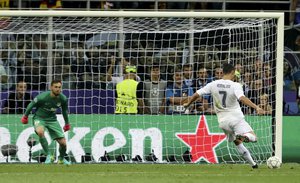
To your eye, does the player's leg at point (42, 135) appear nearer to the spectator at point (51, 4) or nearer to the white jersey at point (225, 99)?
the white jersey at point (225, 99)

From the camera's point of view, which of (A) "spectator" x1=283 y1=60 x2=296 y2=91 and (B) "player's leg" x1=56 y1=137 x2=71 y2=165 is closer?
(B) "player's leg" x1=56 y1=137 x2=71 y2=165

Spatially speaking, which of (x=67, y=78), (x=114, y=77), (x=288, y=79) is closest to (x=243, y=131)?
(x=114, y=77)

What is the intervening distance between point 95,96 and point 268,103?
362cm

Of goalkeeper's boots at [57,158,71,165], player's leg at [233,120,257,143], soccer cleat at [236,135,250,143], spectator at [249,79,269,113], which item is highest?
spectator at [249,79,269,113]

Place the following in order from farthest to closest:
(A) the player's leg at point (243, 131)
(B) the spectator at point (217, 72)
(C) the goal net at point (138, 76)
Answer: (B) the spectator at point (217, 72)
(C) the goal net at point (138, 76)
(A) the player's leg at point (243, 131)

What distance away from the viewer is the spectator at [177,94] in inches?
855

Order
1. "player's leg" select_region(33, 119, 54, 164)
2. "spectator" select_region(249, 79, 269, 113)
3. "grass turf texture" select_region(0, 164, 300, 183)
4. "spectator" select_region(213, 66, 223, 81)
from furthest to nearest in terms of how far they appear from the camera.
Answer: "spectator" select_region(213, 66, 223, 81) < "spectator" select_region(249, 79, 269, 113) < "player's leg" select_region(33, 119, 54, 164) < "grass turf texture" select_region(0, 164, 300, 183)

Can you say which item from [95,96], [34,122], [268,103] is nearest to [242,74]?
[268,103]

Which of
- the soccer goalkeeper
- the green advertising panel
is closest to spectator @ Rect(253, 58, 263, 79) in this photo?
the green advertising panel

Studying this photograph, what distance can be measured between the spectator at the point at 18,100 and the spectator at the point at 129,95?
1.95m

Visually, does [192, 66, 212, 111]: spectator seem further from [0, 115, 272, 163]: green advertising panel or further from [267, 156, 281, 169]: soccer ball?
[267, 156, 281, 169]: soccer ball

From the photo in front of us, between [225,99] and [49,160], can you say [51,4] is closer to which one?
[49,160]

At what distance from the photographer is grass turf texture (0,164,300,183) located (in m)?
15.5

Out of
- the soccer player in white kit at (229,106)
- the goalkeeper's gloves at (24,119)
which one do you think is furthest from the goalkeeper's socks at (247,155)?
the goalkeeper's gloves at (24,119)
